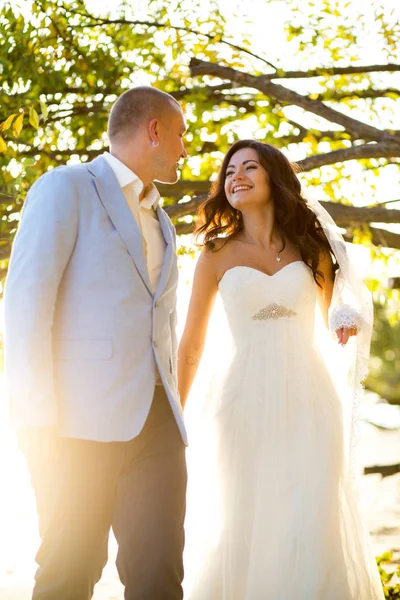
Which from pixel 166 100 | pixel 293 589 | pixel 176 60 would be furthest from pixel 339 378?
pixel 176 60

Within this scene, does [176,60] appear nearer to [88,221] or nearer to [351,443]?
[351,443]

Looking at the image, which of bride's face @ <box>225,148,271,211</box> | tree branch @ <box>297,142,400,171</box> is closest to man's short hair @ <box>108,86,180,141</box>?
bride's face @ <box>225,148,271,211</box>

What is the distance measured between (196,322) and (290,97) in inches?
75.1

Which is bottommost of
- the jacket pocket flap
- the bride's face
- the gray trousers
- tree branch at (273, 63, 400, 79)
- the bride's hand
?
the gray trousers

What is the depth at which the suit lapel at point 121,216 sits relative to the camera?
3125 millimetres

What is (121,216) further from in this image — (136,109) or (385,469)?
(385,469)

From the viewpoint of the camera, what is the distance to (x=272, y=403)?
4574 mm

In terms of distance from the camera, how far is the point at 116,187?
10.5 feet

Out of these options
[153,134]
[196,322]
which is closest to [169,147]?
[153,134]

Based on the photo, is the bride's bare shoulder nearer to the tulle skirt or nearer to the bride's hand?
the tulle skirt

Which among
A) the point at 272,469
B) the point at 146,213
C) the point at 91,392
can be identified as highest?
the point at 146,213

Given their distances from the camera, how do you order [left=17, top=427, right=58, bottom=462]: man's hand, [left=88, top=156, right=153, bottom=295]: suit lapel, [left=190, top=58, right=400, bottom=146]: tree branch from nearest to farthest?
[left=17, top=427, right=58, bottom=462]: man's hand < [left=88, top=156, right=153, bottom=295]: suit lapel < [left=190, top=58, right=400, bottom=146]: tree branch

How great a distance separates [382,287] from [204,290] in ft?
7.85

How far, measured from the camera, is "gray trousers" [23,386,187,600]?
2979 mm
